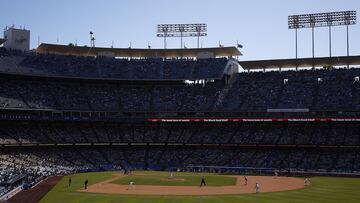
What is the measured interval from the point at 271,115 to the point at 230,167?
566 inches

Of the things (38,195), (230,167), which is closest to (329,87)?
(230,167)

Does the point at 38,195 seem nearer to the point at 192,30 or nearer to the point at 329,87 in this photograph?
the point at 329,87

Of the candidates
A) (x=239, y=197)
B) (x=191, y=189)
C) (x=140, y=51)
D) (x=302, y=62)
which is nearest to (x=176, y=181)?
(x=191, y=189)

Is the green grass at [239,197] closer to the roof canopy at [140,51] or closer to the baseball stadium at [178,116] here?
the baseball stadium at [178,116]

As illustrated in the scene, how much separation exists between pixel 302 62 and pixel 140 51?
36574mm

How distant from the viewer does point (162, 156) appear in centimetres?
8544

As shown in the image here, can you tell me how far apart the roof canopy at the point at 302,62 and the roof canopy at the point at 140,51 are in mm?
4739

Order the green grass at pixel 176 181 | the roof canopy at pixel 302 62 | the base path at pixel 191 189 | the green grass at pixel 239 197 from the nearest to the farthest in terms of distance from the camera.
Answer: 1. the green grass at pixel 239 197
2. the base path at pixel 191 189
3. the green grass at pixel 176 181
4. the roof canopy at pixel 302 62

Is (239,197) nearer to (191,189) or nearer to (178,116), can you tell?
(191,189)

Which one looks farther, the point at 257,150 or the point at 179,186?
the point at 257,150

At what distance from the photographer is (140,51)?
347ft

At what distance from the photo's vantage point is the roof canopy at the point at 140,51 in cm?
10129

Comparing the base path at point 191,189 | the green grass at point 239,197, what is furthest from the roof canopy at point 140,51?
the green grass at point 239,197

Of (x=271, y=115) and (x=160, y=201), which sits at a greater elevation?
(x=271, y=115)
